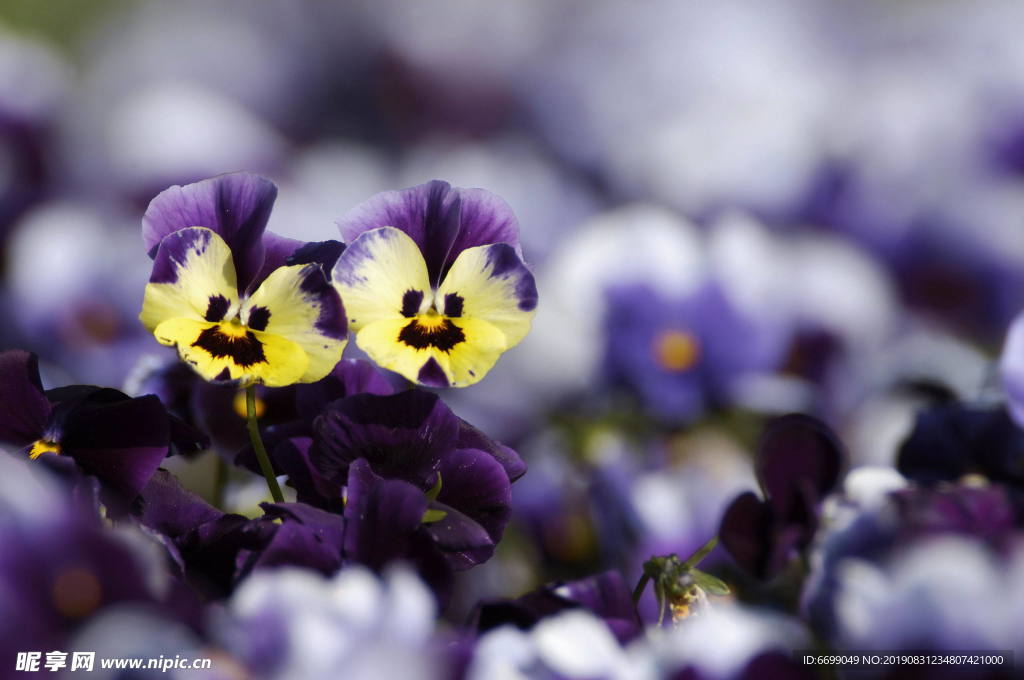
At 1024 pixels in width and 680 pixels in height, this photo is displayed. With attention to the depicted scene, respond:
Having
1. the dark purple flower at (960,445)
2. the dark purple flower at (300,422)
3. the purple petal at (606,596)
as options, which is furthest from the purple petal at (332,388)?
the dark purple flower at (960,445)

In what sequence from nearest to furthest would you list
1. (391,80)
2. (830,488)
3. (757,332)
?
1. (830,488)
2. (757,332)
3. (391,80)

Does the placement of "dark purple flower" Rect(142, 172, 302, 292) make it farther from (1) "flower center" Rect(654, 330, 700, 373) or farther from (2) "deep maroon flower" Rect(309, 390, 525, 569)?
(1) "flower center" Rect(654, 330, 700, 373)

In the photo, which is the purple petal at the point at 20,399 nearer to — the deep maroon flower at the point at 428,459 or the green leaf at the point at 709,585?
the deep maroon flower at the point at 428,459

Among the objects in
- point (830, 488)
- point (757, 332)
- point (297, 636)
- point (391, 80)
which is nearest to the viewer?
point (297, 636)

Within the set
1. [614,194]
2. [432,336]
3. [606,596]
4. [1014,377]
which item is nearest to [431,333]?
[432,336]

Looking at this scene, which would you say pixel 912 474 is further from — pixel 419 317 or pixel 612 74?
pixel 612 74

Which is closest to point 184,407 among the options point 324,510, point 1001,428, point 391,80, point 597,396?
point 324,510

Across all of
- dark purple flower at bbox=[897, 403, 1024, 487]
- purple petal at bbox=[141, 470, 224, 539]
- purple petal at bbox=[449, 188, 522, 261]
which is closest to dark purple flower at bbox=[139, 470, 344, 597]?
purple petal at bbox=[141, 470, 224, 539]
